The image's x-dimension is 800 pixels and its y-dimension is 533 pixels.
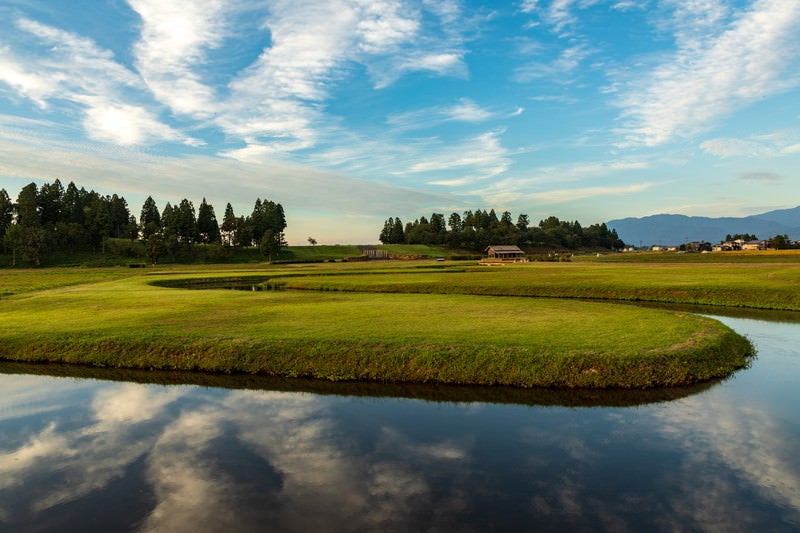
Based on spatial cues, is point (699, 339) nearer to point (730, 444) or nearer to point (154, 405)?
point (730, 444)

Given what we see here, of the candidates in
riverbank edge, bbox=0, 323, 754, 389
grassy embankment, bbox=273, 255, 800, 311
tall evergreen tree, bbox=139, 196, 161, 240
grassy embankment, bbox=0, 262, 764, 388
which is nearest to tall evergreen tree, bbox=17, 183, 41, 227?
tall evergreen tree, bbox=139, 196, 161, 240

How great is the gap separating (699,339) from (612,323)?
17.9 feet

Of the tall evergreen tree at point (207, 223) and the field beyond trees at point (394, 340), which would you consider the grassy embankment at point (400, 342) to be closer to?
the field beyond trees at point (394, 340)

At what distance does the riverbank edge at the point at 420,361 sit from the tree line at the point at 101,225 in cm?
13698

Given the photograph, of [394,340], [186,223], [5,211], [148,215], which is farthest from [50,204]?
[394,340]

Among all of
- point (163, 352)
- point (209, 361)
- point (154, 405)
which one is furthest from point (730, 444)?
point (163, 352)

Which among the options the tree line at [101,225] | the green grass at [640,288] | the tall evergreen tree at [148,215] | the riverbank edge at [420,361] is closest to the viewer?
the riverbank edge at [420,361]

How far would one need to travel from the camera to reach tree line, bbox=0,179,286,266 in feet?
468

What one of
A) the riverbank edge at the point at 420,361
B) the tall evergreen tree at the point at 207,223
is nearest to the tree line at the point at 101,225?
the tall evergreen tree at the point at 207,223

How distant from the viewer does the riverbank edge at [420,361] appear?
20.3m

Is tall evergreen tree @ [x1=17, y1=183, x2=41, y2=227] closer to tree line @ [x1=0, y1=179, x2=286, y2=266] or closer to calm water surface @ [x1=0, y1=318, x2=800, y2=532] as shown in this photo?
tree line @ [x1=0, y1=179, x2=286, y2=266]

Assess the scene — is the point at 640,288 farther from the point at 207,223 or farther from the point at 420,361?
the point at 207,223

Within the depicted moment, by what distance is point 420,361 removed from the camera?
71.7 ft

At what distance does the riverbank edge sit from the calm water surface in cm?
176
